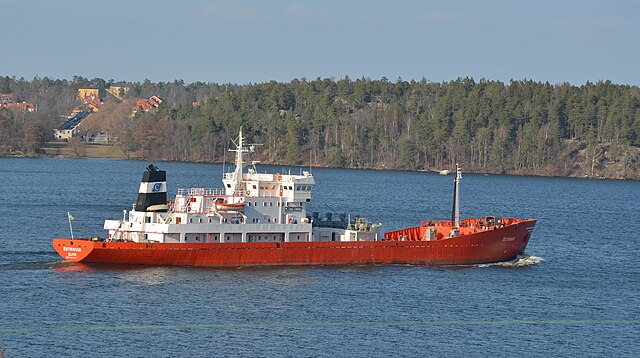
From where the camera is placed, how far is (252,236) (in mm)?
65312

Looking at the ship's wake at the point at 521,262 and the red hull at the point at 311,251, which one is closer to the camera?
the red hull at the point at 311,251

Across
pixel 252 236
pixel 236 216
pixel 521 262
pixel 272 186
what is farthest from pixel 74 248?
pixel 521 262

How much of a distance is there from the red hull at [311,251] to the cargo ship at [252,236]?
0.06m

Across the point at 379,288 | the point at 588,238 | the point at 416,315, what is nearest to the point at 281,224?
the point at 379,288

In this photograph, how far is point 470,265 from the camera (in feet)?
229

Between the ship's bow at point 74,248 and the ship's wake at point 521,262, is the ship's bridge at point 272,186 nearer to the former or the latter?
the ship's bow at point 74,248

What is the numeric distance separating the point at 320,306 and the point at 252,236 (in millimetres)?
12050

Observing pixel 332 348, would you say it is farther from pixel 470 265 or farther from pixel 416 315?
pixel 470 265

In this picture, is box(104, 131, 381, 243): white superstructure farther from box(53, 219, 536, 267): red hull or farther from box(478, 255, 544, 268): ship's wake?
box(478, 255, 544, 268): ship's wake

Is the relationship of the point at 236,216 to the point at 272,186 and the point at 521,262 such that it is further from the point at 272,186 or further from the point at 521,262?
the point at 521,262

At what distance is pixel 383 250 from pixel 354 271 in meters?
3.20

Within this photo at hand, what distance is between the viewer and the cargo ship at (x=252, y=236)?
62125 millimetres

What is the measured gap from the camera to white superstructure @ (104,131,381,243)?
63.4 meters

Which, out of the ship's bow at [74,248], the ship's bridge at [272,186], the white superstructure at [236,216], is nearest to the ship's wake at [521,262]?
the white superstructure at [236,216]
